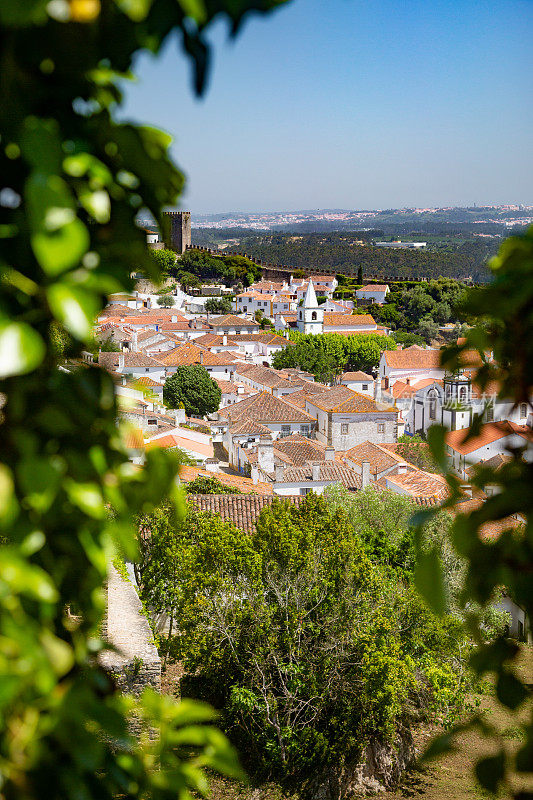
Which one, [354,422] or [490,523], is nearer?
[490,523]

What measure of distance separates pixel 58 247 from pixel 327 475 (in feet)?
80.2

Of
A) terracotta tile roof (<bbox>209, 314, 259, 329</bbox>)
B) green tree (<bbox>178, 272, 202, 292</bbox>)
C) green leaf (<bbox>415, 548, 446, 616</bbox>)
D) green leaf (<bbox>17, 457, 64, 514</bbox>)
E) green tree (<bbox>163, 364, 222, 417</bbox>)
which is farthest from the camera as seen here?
green tree (<bbox>178, 272, 202, 292</bbox>)

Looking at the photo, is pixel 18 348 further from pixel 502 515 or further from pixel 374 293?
pixel 374 293

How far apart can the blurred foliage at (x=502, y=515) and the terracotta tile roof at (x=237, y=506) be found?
15.5 metres

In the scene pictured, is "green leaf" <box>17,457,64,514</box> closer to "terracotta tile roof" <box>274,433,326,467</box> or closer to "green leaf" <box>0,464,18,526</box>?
"green leaf" <box>0,464,18,526</box>

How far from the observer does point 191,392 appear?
39.8 metres

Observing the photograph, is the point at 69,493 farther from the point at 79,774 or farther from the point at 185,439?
the point at 185,439

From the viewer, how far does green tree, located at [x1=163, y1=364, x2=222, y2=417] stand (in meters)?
39.8

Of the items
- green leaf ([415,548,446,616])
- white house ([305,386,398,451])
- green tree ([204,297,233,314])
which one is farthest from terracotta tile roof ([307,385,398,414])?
green leaf ([415,548,446,616])

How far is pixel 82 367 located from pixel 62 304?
9.2 inches

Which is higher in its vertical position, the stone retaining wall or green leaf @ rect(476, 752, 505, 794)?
green leaf @ rect(476, 752, 505, 794)

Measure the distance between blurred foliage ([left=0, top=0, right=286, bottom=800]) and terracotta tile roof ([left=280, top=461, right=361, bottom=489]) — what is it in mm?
23260

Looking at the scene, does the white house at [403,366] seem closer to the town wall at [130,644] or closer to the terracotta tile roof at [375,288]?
the terracotta tile roof at [375,288]

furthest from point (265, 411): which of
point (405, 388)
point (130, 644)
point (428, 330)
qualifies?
point (428, 330)
